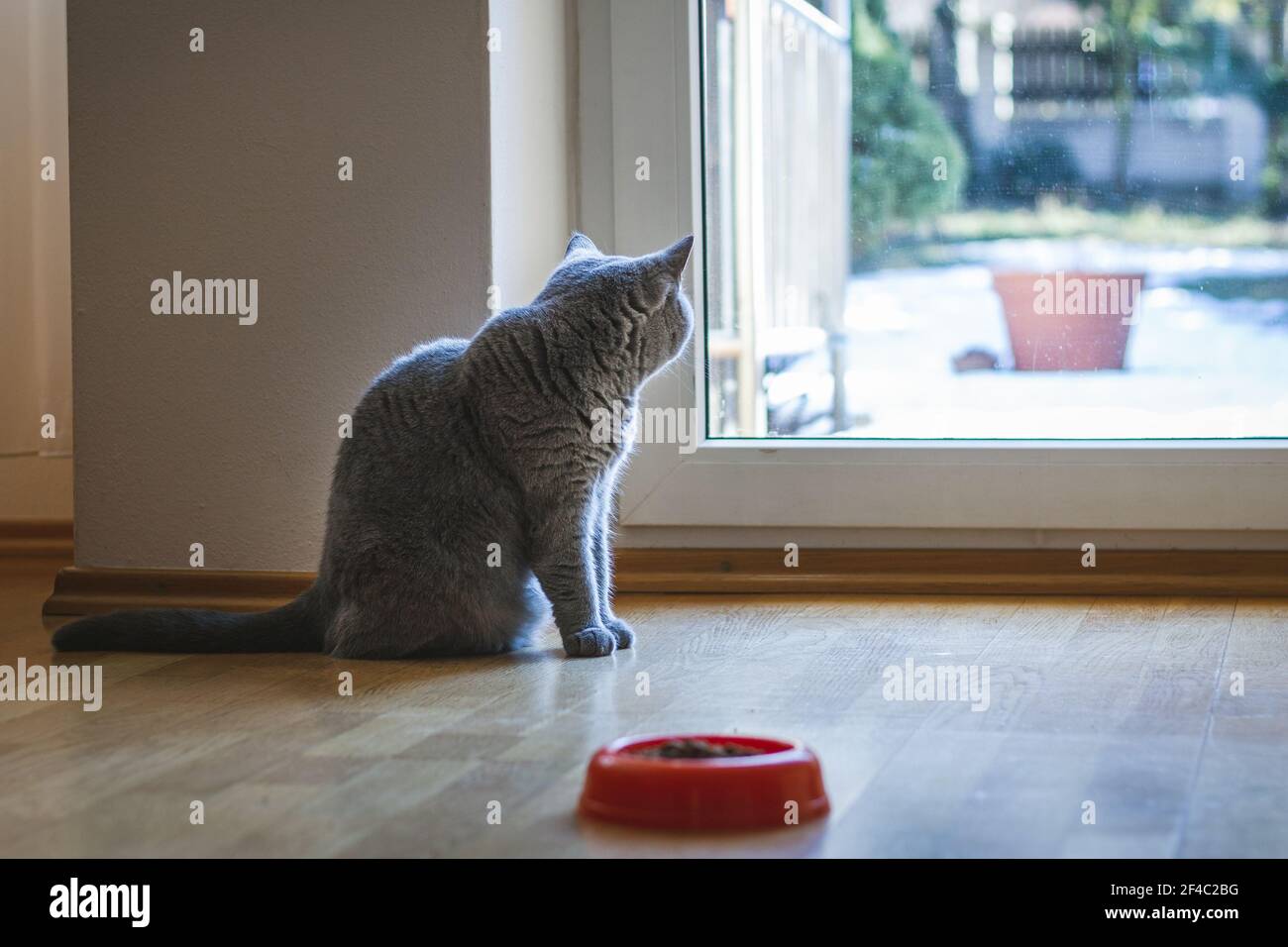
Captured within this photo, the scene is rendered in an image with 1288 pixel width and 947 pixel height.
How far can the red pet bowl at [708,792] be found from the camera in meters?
1.22

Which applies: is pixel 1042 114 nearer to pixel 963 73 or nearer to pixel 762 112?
pixel 963 73

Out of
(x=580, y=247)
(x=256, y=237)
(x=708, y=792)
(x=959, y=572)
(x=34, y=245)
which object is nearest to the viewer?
(x=708, y=792)

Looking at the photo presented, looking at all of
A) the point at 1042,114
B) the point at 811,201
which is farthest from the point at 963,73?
the point at 811,201

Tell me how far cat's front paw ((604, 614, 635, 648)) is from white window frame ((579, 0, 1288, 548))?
1.80 ft

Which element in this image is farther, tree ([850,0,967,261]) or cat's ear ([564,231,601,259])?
tree ([850,0,967,261])

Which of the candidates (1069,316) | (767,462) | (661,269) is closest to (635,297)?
(661,269)

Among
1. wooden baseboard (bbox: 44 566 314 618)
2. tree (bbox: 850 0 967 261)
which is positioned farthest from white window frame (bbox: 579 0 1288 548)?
wooden baseboard (bbox: 44 566 314 618)

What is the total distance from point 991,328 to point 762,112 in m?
0.55

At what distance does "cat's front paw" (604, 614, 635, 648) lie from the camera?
6.90 ft

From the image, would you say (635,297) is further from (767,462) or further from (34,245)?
(34,245)

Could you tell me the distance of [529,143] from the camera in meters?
2.50

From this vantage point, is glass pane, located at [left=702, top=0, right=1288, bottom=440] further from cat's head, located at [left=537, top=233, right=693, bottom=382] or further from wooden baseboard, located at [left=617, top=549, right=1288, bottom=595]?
cat's head, located at [left=537, top=233, right=693, bottom=382]

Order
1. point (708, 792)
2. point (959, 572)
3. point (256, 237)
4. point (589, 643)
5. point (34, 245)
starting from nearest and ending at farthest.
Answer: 1. point (708, 792)
2. point (589, 643)
3. point (256, 237)
4. point (959, 572)
5. point (34, 245)

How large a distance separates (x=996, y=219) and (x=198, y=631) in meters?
1.46
